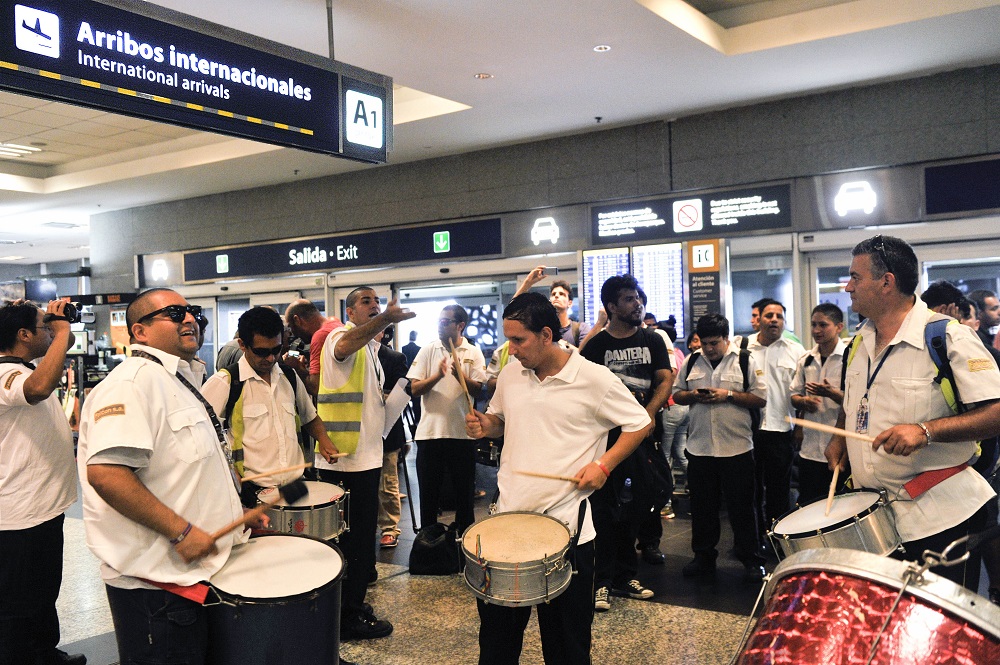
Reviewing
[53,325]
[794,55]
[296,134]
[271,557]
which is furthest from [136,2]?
[794,55]

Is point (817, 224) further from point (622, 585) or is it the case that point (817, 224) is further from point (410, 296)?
point (410, 296)

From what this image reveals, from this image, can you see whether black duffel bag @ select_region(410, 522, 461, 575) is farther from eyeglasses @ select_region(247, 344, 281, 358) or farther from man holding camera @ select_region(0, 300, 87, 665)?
man holding camera @ select_region(0, 300, 87, 665)

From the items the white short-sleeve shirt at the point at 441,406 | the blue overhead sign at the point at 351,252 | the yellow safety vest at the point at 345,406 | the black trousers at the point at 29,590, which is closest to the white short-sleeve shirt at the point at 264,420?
the yellow safety vest at the point at 345,406

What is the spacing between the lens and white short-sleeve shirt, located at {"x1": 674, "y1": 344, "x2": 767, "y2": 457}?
5.52m

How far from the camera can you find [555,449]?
315cm

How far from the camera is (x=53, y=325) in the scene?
4.11 metres

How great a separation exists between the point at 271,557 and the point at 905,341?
7.42ft

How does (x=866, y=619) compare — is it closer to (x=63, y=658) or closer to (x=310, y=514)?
(x=310, y=514)

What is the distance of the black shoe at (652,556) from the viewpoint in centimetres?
584

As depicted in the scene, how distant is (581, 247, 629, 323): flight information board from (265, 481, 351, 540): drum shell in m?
5.32

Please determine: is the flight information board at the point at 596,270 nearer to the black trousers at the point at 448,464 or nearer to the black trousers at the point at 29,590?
the black trousers at the point at 448,464

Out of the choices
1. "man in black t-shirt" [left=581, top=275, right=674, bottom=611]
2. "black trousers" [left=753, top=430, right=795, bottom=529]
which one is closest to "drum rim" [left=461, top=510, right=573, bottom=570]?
"man in black t-shirt" [left=581, top=275, right=674, bottom=611]

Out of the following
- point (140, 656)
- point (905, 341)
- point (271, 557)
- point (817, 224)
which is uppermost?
point (817, 224)

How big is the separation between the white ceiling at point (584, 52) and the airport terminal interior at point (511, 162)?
0.09 ft
